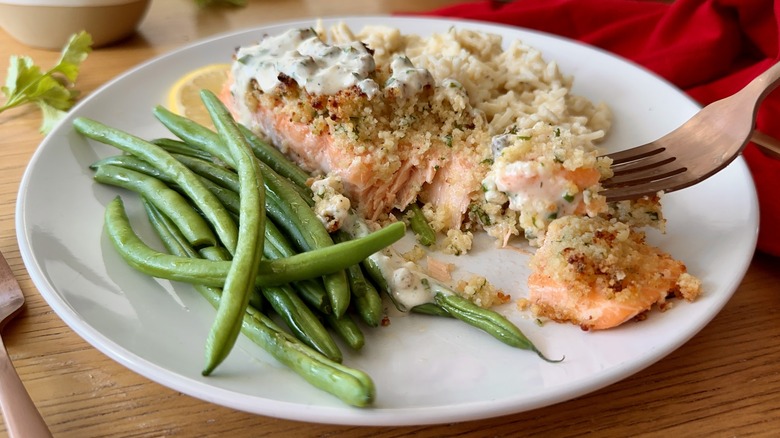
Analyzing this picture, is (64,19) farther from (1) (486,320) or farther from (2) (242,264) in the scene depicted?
(1) (486,320)

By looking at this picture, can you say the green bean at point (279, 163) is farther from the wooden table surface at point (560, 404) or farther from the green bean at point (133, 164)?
the wooden table surface at point (560, 404)

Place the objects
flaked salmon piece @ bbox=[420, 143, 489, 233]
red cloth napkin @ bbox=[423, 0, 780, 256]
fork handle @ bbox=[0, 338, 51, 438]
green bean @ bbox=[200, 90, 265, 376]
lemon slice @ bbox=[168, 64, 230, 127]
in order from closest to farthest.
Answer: fork handle @ bbox=[0, 338, 51, 438]
green bean @ bbox=[200, 90, 265, 376]
flaked salmon piece @ bbox=[420, 143, 489, 233]
lemon slice @ bbox=[168, 64, 230, 127]
red cloth napkin @ bbox=[423, 0, 780, 256]

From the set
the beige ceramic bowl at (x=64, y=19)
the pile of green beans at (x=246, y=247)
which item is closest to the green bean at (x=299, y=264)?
the pile of green beans at (x=246, y=247)

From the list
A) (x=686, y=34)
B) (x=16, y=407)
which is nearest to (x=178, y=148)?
(x=16, y=407)

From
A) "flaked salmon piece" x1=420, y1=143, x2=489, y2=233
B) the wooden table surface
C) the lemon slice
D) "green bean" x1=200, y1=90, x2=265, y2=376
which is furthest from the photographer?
the lemon slice

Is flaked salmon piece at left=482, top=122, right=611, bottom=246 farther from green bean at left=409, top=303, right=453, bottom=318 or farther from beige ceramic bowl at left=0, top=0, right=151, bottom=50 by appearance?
beige ceramic bowl at left=0, top=0, right=151, bottom=50

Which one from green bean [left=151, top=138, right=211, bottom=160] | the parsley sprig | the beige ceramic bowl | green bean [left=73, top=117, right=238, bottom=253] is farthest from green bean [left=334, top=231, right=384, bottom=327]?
the beige ceramic bowl

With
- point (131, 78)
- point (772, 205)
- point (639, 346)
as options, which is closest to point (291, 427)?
point (639, 346)

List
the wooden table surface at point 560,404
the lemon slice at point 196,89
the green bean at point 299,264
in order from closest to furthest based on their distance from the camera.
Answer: the wooden table surface at point 560,404 → the green bean at point 299,264 → the lemon slice at point 196,89
